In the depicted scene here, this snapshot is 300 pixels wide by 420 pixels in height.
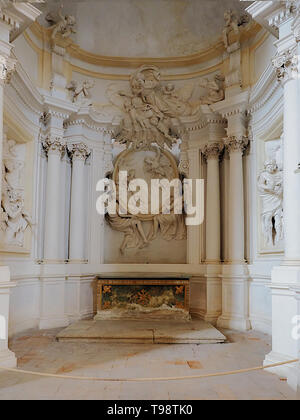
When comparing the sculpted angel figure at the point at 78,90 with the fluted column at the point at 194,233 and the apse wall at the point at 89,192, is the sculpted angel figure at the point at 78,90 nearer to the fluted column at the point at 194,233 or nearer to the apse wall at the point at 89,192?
the apse wall at the point at 89,192

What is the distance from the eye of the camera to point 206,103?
338 inches

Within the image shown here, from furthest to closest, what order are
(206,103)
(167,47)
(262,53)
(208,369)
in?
(167,47), (206,103), (262,53), (208,369)

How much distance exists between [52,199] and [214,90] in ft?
13.6

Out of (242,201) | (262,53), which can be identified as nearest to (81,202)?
(242,201)

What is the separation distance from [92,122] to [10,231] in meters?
3.09

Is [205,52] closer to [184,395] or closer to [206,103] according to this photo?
[206,103]

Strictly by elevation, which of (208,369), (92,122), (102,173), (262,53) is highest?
(262,53)

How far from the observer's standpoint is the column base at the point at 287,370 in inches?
162

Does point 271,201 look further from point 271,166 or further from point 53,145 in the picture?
point 53,145

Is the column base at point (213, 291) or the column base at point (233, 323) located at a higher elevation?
the column base at point (213, 291)

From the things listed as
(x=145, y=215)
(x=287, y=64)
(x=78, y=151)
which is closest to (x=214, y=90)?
(x=145, y=215)

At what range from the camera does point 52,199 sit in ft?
26.6

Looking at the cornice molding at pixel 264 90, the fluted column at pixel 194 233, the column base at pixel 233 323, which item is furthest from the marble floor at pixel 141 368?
the cornice molding at pixel 264 90

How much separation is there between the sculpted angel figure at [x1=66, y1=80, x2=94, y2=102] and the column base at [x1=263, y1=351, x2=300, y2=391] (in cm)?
642
